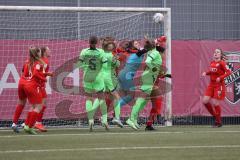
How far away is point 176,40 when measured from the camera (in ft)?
61.8

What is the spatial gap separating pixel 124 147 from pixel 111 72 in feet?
19.1

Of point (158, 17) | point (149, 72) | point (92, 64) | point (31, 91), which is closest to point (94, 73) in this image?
point (92, 64)

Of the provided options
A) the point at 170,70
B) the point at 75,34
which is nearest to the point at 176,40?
the point at 170,70

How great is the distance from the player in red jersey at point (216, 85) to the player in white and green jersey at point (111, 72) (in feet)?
7.94

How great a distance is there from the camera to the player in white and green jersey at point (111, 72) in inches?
606

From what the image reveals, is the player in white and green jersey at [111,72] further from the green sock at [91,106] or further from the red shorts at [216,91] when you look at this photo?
the red shorts at [216,91]

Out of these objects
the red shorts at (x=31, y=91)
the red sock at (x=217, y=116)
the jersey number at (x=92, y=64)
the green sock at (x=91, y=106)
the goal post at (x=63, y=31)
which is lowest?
the red sock at (x=217, y=116)

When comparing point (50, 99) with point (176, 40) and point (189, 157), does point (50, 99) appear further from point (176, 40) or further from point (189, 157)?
point (189, 157)

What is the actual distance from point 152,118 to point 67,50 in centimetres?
357

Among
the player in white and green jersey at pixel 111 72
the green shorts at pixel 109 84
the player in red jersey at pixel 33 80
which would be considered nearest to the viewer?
the player in red jersey at pixel 33 80

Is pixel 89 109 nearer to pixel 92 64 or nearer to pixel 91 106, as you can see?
pixel 91 106

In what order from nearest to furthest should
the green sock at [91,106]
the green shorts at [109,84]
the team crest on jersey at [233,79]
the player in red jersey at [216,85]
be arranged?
the green sock at [91,106] < the green shorts at [109,84] < the player in red jersey at [216,85] < the team crest on jersey at [233,79]

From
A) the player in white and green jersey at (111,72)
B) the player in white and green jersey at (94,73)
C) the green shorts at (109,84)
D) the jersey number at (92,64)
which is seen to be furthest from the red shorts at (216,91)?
the jersey number at (92,64)

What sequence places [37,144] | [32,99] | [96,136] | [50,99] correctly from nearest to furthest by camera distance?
[37,144], [96,136], [32,99], [50,99]
